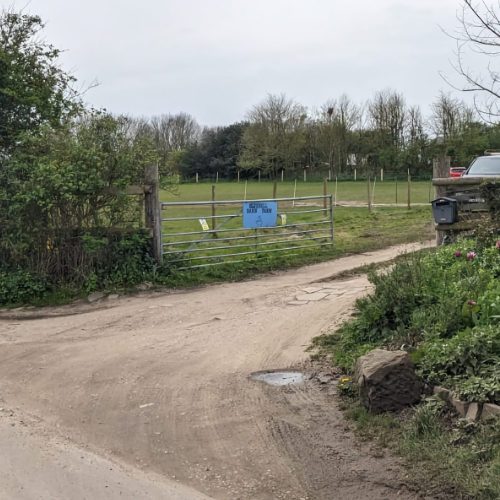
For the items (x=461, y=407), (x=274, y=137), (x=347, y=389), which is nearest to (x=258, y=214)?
(x=347, y=389)

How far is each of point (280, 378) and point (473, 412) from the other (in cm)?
225

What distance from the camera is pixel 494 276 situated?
701cm

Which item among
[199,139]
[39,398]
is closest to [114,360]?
[39,398]

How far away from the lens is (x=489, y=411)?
4449 millimetres

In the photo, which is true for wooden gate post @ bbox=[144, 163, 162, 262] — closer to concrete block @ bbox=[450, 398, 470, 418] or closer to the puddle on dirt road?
the puddle on dirt road

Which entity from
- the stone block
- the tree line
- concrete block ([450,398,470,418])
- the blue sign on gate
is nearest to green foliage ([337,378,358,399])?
the stone block

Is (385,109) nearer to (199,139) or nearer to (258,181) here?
(258,181)

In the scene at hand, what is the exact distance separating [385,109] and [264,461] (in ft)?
180

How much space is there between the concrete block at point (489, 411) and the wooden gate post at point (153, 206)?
783cm

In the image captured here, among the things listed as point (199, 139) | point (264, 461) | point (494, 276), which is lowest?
point (264, 461)

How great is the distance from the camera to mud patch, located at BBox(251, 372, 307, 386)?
6191mm

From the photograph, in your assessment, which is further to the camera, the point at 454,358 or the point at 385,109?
the point at 385,109

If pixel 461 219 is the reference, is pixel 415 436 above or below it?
below

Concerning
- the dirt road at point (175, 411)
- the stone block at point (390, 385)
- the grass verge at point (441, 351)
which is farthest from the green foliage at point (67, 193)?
the stone block at point (390, 385)
